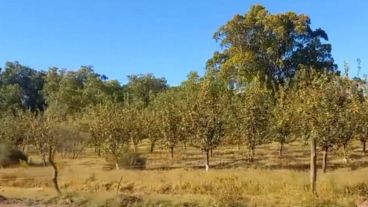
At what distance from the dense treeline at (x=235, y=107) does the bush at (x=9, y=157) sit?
1.88m

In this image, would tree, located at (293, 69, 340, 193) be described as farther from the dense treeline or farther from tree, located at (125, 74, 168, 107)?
tree, located at (125, 74, 168, 107)

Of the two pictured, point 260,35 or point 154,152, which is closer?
point 154,152

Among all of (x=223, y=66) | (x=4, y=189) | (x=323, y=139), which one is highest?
(x=223, y=66)

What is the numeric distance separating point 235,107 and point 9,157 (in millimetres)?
17199

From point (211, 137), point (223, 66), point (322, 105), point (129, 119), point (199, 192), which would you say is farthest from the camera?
point (223, 66)

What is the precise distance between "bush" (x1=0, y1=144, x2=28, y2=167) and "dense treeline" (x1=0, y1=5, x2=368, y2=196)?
188 centimetres

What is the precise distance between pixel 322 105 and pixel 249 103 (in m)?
11.8

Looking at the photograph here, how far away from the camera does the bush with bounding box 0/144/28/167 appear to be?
130ft

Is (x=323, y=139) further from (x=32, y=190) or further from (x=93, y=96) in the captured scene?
(x=93, y=96)

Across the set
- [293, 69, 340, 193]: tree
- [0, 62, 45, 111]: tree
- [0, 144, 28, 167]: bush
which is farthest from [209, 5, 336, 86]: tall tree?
[0, 62, 45, 111]: tree

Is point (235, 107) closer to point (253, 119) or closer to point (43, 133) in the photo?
point (253, 119)

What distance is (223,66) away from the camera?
64188 mm

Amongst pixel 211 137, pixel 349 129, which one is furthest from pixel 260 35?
pixel 349 129

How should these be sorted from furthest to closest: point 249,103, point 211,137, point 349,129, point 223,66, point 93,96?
point 93,96, point 223,66, point 249,103, point 211,137, point 349,129
